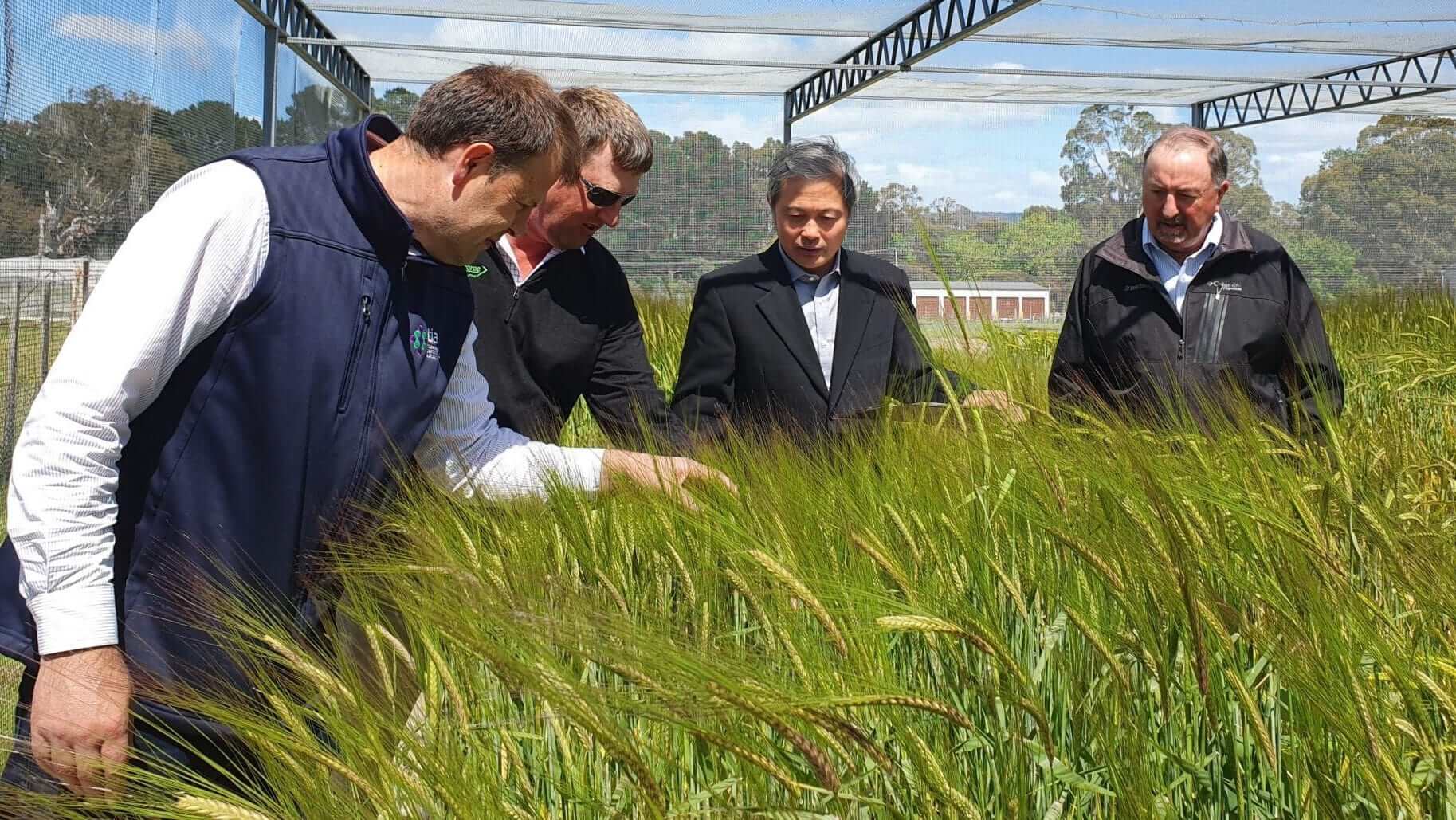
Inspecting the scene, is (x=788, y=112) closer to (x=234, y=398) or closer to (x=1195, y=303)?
(x=1195, y=303)

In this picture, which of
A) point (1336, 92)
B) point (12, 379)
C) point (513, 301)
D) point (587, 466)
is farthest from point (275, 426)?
point (1336, 92)

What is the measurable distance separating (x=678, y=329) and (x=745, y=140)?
12713 mm

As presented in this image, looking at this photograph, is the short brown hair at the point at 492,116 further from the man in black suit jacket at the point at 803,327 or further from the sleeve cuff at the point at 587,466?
the man in black suit jacket at the point at 803,327

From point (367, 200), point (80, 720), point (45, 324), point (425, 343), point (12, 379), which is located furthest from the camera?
point (45, 324)

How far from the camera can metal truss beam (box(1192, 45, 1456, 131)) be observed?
15.7 metres

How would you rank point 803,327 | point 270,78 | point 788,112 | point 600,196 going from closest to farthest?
1. point 600,196
2. point 803,327
3. point 270,78
4. point 788,112

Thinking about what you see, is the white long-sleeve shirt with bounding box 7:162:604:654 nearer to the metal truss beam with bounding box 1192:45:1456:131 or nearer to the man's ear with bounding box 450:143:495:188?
the man's ear with bounding box 450:143:495:188

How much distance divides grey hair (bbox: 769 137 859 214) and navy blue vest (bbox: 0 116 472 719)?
1342mm

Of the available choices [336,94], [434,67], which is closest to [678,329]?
[336,94]

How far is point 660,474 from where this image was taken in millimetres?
1544

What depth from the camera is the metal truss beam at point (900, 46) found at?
11.8m

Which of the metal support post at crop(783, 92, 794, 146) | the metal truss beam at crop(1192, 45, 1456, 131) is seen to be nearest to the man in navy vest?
the metal truss beam at crop(1192, 45, 1456, 131)

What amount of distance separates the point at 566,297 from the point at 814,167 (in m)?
0.66

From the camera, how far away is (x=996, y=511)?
1.51 meters
